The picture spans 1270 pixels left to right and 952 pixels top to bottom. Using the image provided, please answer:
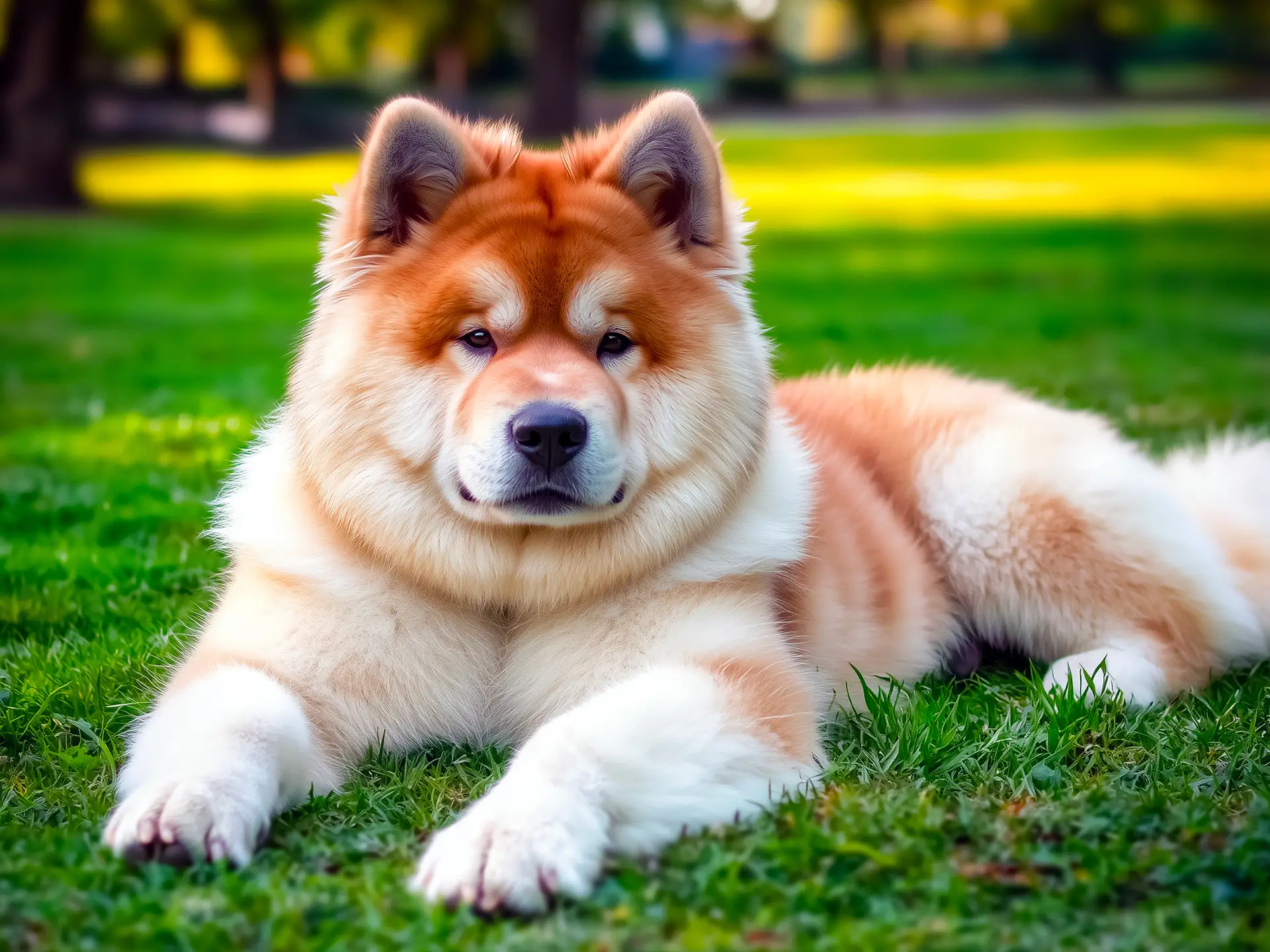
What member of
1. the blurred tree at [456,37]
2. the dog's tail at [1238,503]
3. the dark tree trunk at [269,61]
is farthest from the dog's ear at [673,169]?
the blurred tree at [456,37]

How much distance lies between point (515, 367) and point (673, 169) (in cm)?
81

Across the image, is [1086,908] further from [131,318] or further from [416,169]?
[131,318]

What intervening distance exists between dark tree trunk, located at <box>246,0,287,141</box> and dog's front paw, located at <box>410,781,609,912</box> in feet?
109

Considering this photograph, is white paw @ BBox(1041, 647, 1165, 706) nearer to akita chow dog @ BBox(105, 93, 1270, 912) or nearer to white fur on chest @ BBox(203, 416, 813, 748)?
akita chow dog @ BBox(105, 93, 1270, 912)

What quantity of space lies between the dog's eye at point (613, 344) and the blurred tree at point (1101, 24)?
141ft

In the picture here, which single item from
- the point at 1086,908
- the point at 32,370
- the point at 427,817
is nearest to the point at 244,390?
the point at 32,370

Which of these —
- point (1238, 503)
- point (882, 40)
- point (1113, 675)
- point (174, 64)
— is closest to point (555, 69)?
point (174, 64)

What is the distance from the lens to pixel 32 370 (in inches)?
366

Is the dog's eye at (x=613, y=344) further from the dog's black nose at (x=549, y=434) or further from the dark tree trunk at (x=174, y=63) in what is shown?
the dark tree trunk at (x=174, y=63)

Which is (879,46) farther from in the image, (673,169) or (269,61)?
(673,169)

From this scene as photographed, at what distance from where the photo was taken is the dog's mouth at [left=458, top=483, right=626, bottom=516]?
3.21 m

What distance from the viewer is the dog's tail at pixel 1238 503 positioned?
4.50 meters

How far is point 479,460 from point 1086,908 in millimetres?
1605

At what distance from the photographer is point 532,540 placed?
134 inches
